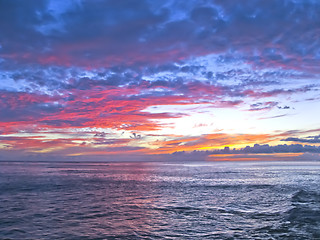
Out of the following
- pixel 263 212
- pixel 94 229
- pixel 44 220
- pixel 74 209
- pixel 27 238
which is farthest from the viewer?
pixel 74 209

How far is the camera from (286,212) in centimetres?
2267

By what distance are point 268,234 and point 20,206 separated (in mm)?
23651

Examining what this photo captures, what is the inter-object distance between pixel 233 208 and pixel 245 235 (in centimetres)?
908

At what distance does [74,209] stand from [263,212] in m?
17.9

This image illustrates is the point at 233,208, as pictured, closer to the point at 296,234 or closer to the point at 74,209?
the point at 296,234

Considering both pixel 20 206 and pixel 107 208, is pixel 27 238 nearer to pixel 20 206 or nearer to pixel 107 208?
pixel 107 208

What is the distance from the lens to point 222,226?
58.9 feet

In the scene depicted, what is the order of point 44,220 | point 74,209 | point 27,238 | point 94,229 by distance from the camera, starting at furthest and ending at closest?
1. point 74,209
2. point 44,220
3. point 94,229
4. point 27,238

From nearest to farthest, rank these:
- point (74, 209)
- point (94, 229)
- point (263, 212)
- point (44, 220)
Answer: point (94, 229) → point (44, 220) → point (263, 212) → point (74, 209)

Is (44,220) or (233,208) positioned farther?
(233,208)

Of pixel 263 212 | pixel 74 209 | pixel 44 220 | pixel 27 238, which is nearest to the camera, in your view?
pixel 27 238

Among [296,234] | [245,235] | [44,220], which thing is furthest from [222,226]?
[44,220]

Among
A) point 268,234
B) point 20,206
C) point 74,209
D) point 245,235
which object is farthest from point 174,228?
point 20,206

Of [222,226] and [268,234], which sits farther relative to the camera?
[222,226]
